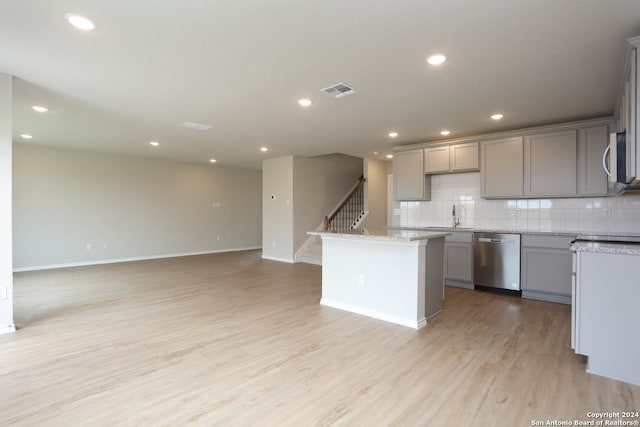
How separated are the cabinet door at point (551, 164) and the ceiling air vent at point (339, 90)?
9.77 ft

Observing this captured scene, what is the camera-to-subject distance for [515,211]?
5.17m

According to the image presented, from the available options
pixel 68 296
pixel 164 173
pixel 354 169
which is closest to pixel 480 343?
pixel 68 296

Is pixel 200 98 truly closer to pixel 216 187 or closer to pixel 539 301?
pixel 539 301

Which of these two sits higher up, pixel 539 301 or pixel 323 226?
pixel 323 226

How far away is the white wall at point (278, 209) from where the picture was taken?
7727 mm

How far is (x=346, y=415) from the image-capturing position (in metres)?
1.94

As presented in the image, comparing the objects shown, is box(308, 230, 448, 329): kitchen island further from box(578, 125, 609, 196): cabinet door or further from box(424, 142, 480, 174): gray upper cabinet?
box(578, 125, 609, 196): cabinet door

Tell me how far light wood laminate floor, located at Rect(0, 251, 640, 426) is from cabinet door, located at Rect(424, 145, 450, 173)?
226 centimetres

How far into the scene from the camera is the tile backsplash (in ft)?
14.5

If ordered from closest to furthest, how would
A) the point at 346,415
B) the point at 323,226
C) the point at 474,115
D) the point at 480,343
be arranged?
the point at 346,415 → the point at 480,343 → the point at 474,115 → the point at 323,226

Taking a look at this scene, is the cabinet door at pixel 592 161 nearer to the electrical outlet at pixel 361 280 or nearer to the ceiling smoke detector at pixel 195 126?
the electrical outlet at pixel 361 280

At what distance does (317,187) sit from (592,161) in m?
5.40

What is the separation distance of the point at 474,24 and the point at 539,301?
3821mm

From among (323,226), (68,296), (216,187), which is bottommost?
(68,296)
